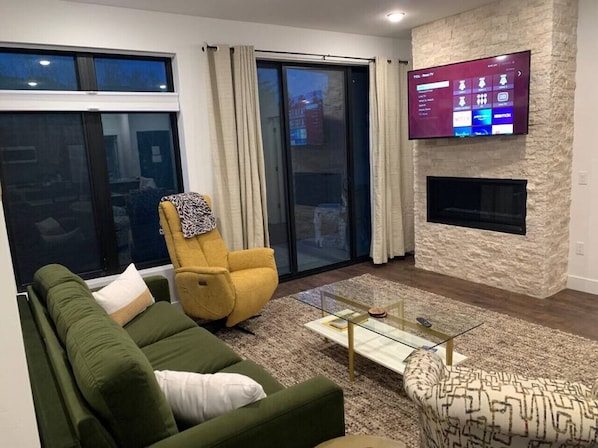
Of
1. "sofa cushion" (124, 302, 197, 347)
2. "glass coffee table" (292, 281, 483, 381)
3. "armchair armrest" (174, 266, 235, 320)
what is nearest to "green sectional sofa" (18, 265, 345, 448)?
"sofa cushion" (124, 302, 197, 347)

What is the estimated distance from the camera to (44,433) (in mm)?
1343

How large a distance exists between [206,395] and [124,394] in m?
0.33

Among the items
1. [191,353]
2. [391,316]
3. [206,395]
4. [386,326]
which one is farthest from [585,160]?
[206,395]

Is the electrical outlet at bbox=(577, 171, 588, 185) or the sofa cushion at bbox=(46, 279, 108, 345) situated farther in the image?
the electrical outlet at bbox=(577, 171, 588, 185)

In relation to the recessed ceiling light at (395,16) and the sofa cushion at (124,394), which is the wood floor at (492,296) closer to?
the recessed ceiling light at (395,16)

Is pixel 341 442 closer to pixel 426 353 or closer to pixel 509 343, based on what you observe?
pixel 426 353

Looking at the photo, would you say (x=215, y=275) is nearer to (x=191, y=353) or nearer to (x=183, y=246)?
(x=183, y=246)

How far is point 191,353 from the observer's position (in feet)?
7.88

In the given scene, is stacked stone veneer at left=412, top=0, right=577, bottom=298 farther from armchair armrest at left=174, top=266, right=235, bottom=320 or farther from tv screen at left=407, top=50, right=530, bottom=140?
armchair armrest at left=174, top=266, right=235, bottom=320

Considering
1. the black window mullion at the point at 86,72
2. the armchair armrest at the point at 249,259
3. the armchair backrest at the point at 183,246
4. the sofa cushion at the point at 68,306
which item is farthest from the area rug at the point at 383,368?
the black window mullion at the point at 86,72

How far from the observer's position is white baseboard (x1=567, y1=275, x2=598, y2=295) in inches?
161

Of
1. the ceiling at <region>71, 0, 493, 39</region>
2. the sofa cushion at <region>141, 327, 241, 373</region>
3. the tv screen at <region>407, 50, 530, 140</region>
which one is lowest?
the sofa cushion at <region>141, 327, 241, 373</region>

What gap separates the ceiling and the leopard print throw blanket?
1560 mm

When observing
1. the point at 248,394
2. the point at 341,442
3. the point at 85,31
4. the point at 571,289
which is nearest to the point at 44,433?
the point at 248,394
